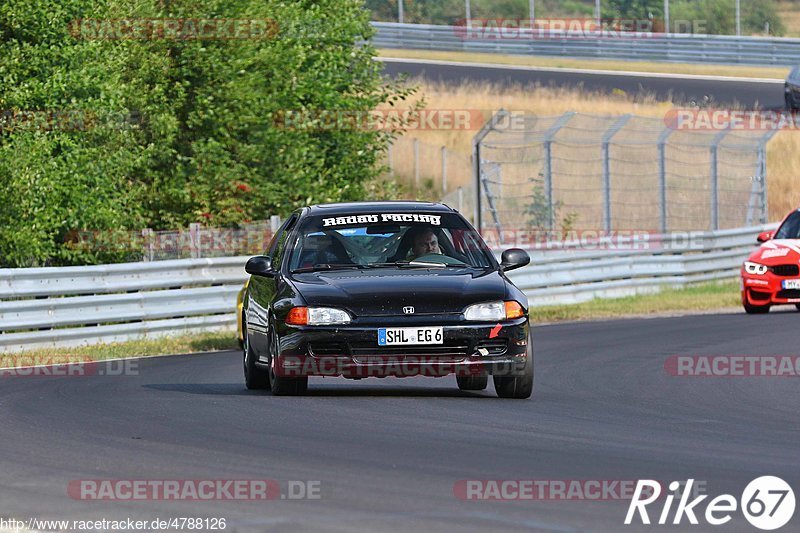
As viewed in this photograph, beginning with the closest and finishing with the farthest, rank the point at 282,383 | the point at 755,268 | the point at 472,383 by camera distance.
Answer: the point at 282,383, the point at 472,383, the point at 755,268

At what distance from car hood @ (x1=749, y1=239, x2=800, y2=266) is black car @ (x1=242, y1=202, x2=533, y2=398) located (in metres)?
10.3

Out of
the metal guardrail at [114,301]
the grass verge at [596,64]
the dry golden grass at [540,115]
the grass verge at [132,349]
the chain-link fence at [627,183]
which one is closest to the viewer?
the grass verge at [132,349]

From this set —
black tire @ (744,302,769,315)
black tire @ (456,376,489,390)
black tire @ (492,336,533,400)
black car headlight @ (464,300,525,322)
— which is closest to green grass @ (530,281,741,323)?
black tire @ (744,302,769,315)

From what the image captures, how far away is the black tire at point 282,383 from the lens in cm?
1162

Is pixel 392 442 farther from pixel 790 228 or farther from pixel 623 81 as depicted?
pixel 623 81

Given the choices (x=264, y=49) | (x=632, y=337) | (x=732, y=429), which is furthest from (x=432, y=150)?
(x=732, y=429)

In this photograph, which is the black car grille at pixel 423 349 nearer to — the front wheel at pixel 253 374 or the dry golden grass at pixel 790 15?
the front wheel at pixel 253 374

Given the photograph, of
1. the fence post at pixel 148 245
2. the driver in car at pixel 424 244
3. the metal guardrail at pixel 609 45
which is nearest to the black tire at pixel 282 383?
the driver in car at pixel 424 244

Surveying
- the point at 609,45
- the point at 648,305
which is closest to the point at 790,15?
the point at 609,45

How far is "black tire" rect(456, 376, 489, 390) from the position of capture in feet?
41.3

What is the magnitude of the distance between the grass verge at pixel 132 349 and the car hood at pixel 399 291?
20.0ft

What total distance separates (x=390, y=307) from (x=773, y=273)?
12.0 meters

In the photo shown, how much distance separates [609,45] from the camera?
179 feet

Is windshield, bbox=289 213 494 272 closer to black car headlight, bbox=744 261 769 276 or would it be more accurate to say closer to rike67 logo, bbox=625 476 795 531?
rike67 logo, bbox=625 476 795 531
